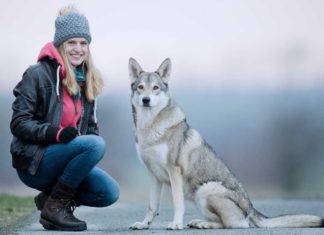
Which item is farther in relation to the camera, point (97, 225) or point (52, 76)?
point (97, 225)

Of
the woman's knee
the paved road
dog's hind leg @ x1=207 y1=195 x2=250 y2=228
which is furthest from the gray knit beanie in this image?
dog's hind leg @ x1=207 y1=195 x2=250 y2=228

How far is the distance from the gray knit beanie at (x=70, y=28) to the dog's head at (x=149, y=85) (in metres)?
0.59

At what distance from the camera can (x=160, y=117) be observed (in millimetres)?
7203

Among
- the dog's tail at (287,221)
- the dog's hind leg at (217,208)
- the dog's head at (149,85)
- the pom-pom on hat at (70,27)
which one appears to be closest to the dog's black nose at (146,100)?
the dog's head at (149,85)

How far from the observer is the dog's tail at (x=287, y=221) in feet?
23.1

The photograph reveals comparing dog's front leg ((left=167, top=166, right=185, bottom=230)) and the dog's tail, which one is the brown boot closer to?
dog's front leg ((left=167, top=166, right=185, bottom=230))

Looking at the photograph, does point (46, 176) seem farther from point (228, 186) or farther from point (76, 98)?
point (228, 186)

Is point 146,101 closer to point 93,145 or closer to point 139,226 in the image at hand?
point 93,145

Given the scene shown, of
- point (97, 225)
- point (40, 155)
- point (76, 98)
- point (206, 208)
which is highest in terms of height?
point (76, 98)

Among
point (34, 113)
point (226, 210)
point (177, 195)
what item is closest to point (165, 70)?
point (177, 195)

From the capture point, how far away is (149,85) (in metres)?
7.05

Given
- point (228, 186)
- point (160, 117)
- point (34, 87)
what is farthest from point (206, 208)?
point (34, 87)

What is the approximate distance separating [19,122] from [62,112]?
0.43 meters

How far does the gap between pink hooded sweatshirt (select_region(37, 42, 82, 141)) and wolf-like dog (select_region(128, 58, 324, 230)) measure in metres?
0.63
